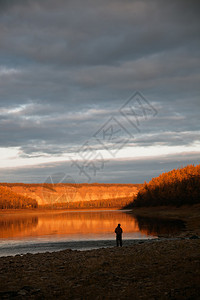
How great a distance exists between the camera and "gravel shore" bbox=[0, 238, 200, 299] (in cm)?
1487

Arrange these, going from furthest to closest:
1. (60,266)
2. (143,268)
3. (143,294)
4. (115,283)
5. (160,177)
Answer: (160,177), (60,266), (143,268), (115,283), (143,294)

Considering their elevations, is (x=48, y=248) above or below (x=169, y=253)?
below

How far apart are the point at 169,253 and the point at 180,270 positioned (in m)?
6.33

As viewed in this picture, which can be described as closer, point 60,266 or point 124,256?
point 60,266

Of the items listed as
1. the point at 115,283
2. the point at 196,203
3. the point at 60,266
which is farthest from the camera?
the point at 196,203

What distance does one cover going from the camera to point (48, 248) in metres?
42.0

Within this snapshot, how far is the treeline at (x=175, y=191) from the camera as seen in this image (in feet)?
415

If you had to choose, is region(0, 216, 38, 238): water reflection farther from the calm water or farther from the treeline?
the treeline

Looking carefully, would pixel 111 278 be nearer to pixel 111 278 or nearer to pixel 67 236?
pixel 111 278

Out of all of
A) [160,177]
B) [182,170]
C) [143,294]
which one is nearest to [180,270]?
[143,294]

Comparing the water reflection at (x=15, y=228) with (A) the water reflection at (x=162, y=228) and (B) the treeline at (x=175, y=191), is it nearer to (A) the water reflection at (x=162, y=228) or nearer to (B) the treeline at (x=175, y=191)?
(A) the water reflection at (x=162, y=228)

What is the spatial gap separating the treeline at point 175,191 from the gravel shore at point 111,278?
105231 mm

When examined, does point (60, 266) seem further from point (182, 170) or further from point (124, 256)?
point (182, 170)

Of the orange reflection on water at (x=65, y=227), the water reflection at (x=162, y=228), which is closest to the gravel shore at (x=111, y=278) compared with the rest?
the water reflection at (x=162, y=228)
